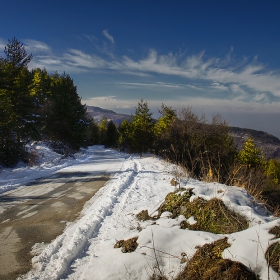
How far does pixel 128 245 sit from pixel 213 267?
1.50 meters

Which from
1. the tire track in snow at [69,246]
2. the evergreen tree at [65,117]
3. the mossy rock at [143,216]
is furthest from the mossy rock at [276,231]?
the evergreen tree at [65,117]

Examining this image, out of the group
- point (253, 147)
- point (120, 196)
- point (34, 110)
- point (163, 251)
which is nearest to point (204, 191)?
point (163, 251)

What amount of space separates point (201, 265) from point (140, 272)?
0.82 metres

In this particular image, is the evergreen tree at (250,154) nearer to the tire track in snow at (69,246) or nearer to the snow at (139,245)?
the snow at (139,245)

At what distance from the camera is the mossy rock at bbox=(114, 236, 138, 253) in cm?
344

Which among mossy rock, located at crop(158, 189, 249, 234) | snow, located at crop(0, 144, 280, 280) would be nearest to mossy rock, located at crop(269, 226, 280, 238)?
snow, located at crop(0, 144, 280, 280)

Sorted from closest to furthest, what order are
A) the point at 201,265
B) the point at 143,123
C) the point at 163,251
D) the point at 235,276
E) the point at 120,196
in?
the point at 235,276 → the point at 201,265 → the point at 163,251 → the point at 120,196 → the point at 143,123

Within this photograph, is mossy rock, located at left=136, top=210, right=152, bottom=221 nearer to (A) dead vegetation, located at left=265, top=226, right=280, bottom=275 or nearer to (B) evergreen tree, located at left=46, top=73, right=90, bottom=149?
(A) dead vegetation, located at left=265, top=226, right=280, bottom=275

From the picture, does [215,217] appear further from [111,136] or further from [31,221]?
[111,136]

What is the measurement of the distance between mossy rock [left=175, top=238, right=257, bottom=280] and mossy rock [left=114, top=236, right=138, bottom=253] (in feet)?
3.33

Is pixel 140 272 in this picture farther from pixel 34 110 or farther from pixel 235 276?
pixel 34 110

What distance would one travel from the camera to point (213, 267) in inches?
96.7

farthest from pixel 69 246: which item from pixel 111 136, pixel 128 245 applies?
pixel 111 136

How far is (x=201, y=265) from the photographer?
103 inches
